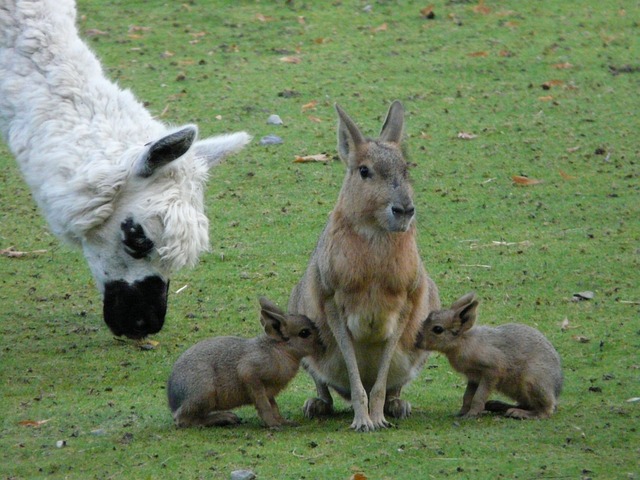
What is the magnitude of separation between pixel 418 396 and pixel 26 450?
2524 mm

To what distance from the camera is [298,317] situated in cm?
710

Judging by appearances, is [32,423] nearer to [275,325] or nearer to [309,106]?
[275,325]

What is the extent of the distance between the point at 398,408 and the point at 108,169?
230cm

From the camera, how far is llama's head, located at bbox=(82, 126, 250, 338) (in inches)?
288

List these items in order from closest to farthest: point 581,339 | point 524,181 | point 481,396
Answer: point 481,396, point 581,339, point 524,181

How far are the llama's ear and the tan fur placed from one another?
1.22m

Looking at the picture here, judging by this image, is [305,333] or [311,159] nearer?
[305,333]

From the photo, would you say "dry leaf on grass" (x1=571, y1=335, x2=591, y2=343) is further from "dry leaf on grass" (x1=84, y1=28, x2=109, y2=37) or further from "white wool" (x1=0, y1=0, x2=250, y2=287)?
"dry leaf on grass" (x1=84, y1=28, x2=109, y2=37)

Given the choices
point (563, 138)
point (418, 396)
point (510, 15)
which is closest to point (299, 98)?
point (563, 138)

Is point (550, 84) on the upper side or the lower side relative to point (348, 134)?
lower

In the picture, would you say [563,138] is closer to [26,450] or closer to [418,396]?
[418,396]


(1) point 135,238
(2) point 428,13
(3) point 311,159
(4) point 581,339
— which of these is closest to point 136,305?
(1) point 135,238

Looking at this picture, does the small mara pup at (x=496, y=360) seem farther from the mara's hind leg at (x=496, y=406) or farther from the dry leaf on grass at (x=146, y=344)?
the dry leaf on grass at (x=146, y=344)

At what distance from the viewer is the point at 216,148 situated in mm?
8094
